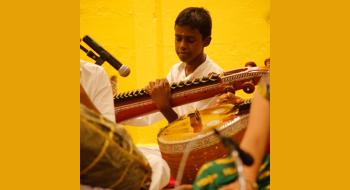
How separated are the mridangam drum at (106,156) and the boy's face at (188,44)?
17.3 inches

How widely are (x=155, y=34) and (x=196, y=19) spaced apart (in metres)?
0.12

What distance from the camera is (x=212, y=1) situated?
3.52 ft

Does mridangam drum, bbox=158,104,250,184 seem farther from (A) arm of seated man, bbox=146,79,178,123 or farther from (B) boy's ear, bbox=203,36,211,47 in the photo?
(B) boy's ear, bbox=203,36,211,47

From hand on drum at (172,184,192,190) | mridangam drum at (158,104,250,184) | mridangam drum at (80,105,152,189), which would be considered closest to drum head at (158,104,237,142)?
mridangam drum at (158,104,250,184)

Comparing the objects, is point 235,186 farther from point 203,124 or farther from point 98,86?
point 98,86

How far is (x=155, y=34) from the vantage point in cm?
115

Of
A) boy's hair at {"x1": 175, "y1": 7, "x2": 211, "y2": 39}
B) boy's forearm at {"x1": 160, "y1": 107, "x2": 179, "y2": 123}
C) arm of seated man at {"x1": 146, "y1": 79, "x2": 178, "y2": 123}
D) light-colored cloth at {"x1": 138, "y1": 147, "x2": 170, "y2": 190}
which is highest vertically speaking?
boy's hair at {"x1": 175, "y1": 7, "x2": 211, "y2": 39}

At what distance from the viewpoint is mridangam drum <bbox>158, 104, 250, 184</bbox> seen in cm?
93

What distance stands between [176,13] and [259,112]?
411mm

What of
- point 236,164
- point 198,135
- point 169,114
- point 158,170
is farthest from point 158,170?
point 236,164

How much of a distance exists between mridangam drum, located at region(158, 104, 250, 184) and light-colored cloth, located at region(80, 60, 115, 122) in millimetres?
156

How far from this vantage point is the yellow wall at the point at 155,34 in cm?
103

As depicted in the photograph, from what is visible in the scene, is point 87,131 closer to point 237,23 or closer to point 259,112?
point 259,112
